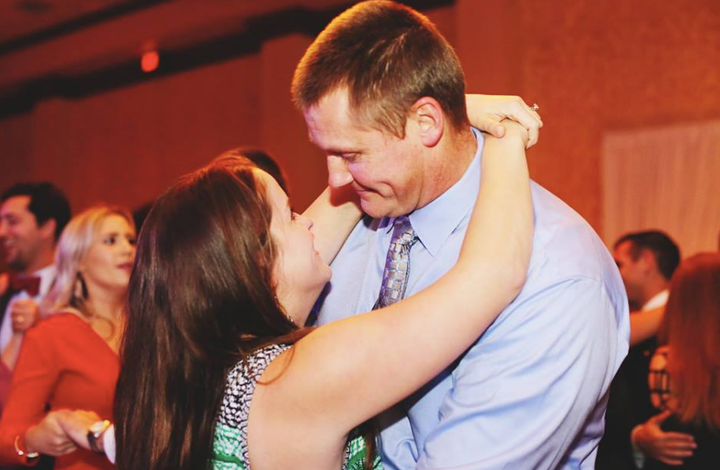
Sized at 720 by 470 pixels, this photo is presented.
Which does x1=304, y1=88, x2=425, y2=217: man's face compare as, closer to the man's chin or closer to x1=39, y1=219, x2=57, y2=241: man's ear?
the man's chin

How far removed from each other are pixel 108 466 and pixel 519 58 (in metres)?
4.68

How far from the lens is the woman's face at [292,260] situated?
1530 millimetres

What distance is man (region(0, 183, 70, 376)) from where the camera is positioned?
3.66 m

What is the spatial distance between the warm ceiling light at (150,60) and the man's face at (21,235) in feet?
16.5

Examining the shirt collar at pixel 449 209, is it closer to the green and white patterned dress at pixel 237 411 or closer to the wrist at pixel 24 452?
the green and white patterned dress at pixel 237 411

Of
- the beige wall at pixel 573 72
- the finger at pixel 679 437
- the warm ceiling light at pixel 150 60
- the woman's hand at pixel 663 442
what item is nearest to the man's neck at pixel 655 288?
the woman's hand at pixel 663 442

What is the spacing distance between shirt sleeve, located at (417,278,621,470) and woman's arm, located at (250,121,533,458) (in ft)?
0.23

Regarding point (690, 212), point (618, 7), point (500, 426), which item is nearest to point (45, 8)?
point (618, 7)

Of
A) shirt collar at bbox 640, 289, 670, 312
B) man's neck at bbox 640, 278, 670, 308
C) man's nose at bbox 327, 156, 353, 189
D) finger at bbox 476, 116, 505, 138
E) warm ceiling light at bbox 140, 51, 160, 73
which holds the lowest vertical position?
shirt collar at bbox 640, 289, 670, 312

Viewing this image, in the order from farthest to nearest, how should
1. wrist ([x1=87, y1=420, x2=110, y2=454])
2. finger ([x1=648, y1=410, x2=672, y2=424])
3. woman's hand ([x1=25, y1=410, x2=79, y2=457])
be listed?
finger ([x1=648, y1=410, x2=672, y2=424]), woman's hand ([x1=25, y1=410, x2=79, y2=457]), wrist ([x1=87, y1=420, x2=110, y2=454])

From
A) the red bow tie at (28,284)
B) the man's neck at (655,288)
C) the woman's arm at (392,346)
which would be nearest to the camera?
the woman's arm at (392,346)

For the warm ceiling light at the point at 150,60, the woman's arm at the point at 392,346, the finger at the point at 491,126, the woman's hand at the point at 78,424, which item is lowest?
the woman's hand at the point at 78,424

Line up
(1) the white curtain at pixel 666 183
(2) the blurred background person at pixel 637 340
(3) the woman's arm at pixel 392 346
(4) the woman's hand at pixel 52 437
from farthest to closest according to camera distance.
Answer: (1) the white curtain at pixel 666 183, (2) the blurred background person at pixel 637 340, (4) the woman's hand at pixel 52 437, (3) the woman's arm at pixel 392 346

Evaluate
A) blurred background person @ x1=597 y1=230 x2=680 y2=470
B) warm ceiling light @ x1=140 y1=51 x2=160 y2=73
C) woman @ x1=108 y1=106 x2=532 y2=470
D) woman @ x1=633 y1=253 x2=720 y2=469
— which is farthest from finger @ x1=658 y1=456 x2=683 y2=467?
warm ceiling light @ x1=140 y1=51 x2=160 y2=73
